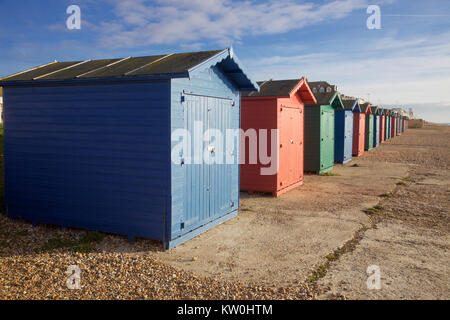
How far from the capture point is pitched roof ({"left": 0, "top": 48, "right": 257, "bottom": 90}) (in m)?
6.19

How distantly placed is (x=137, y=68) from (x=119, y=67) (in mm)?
545

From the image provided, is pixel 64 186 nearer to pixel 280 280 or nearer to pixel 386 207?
pixel 280 280

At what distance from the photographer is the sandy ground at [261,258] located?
4750 millimetres

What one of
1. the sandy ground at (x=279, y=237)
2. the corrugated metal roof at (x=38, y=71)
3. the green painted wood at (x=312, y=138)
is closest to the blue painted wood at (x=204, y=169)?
the sandy ground at (x=279, y=237)

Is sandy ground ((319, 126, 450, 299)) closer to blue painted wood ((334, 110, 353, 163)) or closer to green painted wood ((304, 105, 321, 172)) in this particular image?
green painted wood ((304, 105, 321, 172))

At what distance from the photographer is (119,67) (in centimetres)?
687

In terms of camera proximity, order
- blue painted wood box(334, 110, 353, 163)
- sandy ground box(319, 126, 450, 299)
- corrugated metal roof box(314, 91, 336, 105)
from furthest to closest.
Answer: blue painted wood box(334, 110, 353, 163) < corrugated metal roof box(314, 91, 336, 105) < sandy ground box(319, 126, 450, 299)

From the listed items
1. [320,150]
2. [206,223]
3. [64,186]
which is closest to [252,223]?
[206,223]

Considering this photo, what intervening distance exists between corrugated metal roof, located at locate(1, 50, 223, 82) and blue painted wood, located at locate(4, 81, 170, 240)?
19cm

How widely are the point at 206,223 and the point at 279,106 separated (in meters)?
4.47

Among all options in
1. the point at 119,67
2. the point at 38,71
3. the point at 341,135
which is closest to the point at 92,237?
the point at 119,67

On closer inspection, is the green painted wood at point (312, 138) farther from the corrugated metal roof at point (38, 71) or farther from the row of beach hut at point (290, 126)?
the corrugated metal roof at point (38, 71)

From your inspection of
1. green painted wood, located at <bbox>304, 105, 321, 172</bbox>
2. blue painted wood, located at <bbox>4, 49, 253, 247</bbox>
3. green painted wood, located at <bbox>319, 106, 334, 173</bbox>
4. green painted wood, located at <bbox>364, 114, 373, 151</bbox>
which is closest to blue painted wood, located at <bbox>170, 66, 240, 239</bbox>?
blue painted wood, located at <bbox>4, 49, 253, 247</bbox>
